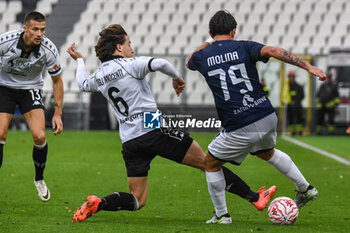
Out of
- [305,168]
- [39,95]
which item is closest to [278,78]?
[305,168]

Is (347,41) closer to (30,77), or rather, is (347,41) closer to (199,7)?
(199,7)

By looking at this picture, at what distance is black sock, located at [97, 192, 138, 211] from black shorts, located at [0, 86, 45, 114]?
1.80 meters

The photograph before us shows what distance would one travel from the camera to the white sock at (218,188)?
19.1 feet

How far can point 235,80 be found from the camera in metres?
5.50

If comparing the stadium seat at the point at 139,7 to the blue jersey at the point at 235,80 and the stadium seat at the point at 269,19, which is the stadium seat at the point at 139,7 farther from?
the blue jersey at the point at 235,80

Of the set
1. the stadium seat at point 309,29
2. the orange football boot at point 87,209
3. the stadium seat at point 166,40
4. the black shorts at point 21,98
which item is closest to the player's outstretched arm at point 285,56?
the orange football boot at point 87,209

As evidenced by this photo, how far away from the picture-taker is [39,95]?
7.24 metres

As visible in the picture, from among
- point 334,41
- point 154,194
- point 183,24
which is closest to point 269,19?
point 334,41

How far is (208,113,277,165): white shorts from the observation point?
557cm

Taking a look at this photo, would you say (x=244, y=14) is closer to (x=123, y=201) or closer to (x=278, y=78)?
(x=278, y=78)

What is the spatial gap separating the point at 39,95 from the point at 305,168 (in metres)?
5.53

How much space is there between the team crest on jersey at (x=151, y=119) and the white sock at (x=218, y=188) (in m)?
0.64

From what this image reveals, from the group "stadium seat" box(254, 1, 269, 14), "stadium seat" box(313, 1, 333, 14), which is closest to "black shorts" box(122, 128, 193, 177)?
"stadium seat" box(254, 1, 269, 14)

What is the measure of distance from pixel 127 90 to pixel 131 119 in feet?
0.83
